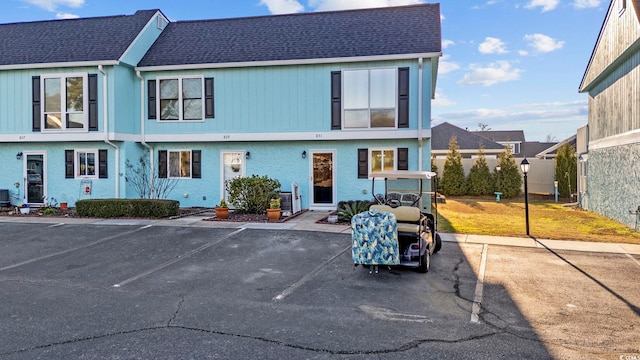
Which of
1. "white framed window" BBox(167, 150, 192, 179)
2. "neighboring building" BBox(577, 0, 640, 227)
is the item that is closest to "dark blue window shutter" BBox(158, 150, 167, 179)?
"white framed window" BBox(167, 150, 192, 179)

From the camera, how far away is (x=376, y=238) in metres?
6.46

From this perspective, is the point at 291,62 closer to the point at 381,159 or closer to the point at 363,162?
the point at 363,162

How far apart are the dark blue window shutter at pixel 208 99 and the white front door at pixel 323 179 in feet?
12.9

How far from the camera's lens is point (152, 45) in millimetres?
16391

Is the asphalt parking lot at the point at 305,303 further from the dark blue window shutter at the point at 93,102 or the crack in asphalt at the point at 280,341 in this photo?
the dark blue window shutter at the point at 93,102

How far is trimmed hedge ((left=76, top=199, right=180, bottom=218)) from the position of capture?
12.6 metres

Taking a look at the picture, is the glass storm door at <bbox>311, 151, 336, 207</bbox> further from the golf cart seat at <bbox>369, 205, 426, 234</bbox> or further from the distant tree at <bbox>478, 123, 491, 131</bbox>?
the distant tree at <bbox>478, 123, 491, 131</bbox>

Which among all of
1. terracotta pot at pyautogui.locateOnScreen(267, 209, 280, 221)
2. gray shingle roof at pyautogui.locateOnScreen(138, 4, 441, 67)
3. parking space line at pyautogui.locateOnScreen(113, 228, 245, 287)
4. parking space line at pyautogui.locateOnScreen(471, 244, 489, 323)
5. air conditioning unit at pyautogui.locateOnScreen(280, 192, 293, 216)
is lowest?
parking space line at pyautogui.locateOnScreen(471, 244, 489, 323)

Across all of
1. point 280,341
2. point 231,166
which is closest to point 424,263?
point 280,341

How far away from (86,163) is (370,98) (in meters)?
10.5

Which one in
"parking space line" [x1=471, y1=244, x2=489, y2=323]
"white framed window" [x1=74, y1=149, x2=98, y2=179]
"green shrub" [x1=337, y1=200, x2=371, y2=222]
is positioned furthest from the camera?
"white framed window" [x1=74, y1=149, x2=98, y2=179]

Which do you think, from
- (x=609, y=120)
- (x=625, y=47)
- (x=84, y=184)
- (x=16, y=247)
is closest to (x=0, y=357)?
(x=16, y=247)

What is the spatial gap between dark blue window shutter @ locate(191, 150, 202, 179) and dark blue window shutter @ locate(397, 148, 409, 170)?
284 inches

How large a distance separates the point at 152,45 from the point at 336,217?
1059 centimetres
